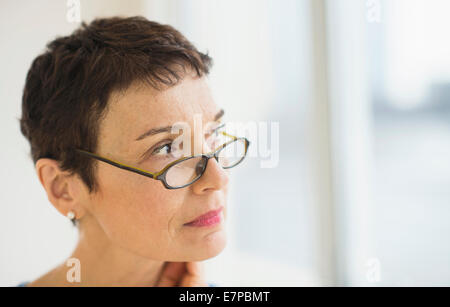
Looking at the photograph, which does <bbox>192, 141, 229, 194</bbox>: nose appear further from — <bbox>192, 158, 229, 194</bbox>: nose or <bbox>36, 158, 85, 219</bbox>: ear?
<bbox>36, 158, 85, 219</bbox>: ear

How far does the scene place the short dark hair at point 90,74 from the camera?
831 mm

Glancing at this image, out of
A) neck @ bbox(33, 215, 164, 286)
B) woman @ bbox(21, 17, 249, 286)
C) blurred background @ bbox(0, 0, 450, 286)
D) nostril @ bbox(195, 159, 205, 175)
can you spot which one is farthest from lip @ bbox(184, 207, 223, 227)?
blurred background @ bbox(0, 0, 450, 286)

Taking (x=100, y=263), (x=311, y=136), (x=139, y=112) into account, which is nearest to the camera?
(x=139, y=112)

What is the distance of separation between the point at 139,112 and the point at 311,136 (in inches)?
27.4

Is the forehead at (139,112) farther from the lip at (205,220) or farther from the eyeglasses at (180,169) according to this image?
the lip at (205,220)

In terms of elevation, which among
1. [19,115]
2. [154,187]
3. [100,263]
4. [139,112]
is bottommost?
[100,263]

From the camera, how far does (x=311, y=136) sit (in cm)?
131

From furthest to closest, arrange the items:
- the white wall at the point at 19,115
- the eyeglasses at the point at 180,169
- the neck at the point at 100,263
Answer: the white wall at the point at 19,115
the neck at the point at 100,263
the eyeglasses at the point at 180,169

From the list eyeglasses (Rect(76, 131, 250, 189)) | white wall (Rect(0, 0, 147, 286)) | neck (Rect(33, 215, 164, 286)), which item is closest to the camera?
eyeglasses (Rect(76, 131, 250, 189))

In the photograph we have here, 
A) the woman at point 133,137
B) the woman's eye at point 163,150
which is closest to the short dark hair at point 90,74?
the woman at point 133,137

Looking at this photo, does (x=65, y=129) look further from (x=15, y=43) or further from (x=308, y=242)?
(x=308, y=242)

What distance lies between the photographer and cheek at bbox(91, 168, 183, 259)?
85 centimetres

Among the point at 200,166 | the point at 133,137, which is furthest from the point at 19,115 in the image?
the point at 200,166

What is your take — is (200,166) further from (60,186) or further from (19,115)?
(19,115)
